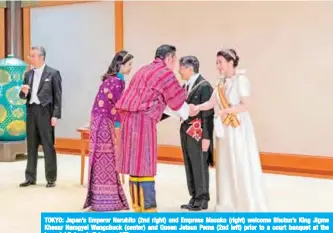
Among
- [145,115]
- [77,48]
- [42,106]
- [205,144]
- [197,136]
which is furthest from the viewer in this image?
[77,48]

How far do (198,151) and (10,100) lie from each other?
13.6 ft

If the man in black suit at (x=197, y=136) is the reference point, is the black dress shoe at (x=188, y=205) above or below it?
below

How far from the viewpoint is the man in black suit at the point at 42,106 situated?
227 inches

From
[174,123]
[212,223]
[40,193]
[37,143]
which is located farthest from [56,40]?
[212,223]

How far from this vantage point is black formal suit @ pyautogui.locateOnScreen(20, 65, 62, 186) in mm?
5754

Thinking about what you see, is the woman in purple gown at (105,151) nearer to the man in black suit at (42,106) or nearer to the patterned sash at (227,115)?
the patterned sash at (227,115)

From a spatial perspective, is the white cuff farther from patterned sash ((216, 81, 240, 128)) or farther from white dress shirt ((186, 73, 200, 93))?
white dress shirt ((186, 73, 200, 93))

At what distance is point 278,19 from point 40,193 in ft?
11.5

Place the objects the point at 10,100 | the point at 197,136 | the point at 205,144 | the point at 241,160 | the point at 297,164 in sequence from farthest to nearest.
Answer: the point at 10,100 < the point at 297,164 < the point at 197,136 < the point at 205,144 < the point at 241,160

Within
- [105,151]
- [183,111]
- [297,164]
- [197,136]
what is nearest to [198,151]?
[197,136]

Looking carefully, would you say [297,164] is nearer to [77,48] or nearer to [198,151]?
[198,151]

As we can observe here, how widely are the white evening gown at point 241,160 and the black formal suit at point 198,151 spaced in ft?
1.25

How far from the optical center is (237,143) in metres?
4.05

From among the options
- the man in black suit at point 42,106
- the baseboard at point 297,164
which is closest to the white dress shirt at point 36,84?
the man in black suit at point 42,106
